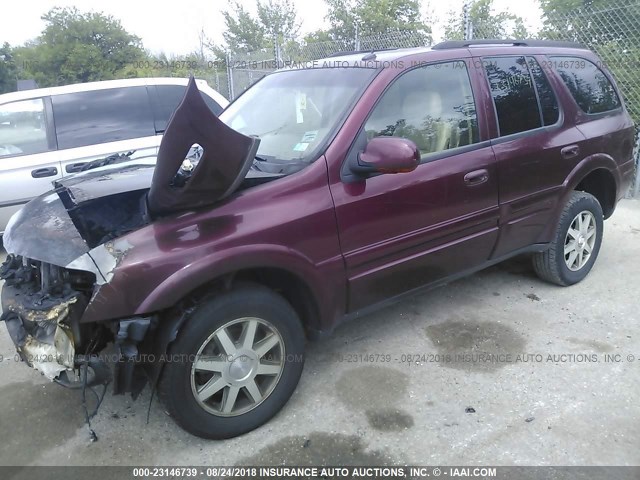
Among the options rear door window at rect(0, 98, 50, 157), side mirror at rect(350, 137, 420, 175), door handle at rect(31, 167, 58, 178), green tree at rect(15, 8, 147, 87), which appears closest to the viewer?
side mirror at rect(350, 137, 420, 175)

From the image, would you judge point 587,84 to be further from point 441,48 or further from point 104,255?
point 104,255

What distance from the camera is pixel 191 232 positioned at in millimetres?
2223

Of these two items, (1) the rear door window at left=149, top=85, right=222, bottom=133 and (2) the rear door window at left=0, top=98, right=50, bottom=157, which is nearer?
(2) the rear door window at left=0, top=98, right=50, bottom=157

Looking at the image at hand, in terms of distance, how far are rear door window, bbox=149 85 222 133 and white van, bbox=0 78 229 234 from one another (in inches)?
0.4

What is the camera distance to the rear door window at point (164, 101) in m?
5.58

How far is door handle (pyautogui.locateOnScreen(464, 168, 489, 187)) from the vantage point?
3.09 metres

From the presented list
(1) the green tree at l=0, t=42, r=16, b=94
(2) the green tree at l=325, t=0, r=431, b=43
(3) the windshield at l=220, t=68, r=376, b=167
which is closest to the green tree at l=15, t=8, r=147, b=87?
(1) the green tree at l=0, t=42, r=16, b=94

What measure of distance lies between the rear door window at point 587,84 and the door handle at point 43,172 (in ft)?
15.3

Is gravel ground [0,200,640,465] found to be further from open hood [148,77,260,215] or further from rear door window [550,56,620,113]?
rear door window [550,56,620,113]

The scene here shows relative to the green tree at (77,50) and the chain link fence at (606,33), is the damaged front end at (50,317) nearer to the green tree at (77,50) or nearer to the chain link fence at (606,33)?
A: the chain link fence at (606,33)

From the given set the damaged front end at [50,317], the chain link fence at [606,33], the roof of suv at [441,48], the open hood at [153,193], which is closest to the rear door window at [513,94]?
the roof of suv at [441,48]

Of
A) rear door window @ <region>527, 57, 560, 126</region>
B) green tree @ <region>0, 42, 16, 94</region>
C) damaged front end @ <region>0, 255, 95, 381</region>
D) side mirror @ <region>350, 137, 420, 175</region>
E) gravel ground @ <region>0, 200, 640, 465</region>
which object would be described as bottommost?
gravel ground @ <region>0, 200, 640, 465</region>

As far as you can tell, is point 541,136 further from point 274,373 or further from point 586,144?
point 274,373

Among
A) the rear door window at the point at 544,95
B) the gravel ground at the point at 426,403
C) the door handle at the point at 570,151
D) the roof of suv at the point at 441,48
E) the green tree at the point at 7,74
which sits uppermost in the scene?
the green tree at the point at 7,74
